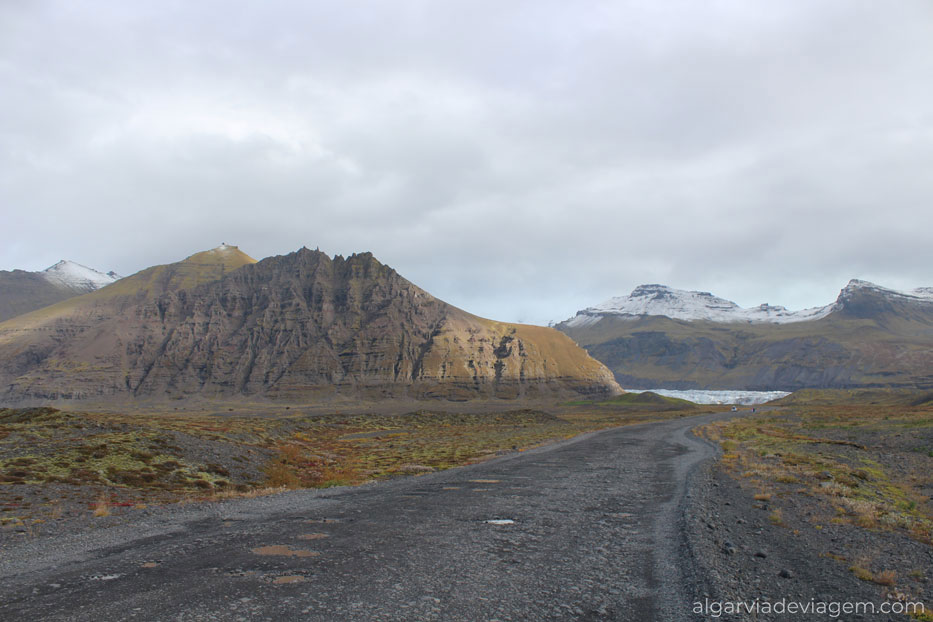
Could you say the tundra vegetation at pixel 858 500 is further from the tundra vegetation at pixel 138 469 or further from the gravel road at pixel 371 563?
the tundra vegetation at pixel 138 469

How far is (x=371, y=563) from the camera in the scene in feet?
37.5

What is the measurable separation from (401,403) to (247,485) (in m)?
164

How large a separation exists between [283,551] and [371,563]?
2.46 meters

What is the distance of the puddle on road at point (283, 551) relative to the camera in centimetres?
1201

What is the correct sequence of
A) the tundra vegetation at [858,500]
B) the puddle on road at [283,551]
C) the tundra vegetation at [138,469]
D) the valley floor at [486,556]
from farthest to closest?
the tundra vegetation at [138,469]
the puddle on road at [283,551]
the tundra vegetation at [858,500]
the valley floor at [486,556]

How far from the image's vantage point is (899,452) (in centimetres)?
3747

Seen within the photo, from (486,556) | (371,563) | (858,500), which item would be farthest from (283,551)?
(858,500)

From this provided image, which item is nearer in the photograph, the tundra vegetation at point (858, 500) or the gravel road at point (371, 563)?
the gravel road at point (371, 563)

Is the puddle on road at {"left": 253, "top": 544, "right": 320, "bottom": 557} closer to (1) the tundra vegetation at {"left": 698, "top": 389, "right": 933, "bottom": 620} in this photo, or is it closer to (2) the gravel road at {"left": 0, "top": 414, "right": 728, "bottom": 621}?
(2) the gravel road at {"left": 0, "top": 414, "right": 728, "bottom": 621}

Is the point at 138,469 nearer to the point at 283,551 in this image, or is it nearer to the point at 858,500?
the point at 283,551

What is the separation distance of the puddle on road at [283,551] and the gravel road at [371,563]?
7 cm

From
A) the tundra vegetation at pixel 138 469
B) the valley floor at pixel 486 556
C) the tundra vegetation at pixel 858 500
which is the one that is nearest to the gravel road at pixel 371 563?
the valley floor at pixel 486 556

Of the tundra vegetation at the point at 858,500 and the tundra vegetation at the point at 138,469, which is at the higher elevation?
the tundra vegetation at the point at 858,500

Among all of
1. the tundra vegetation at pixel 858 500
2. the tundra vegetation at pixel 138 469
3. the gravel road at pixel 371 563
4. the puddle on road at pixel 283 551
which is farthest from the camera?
the tundra vegetation at pixel 138 469
